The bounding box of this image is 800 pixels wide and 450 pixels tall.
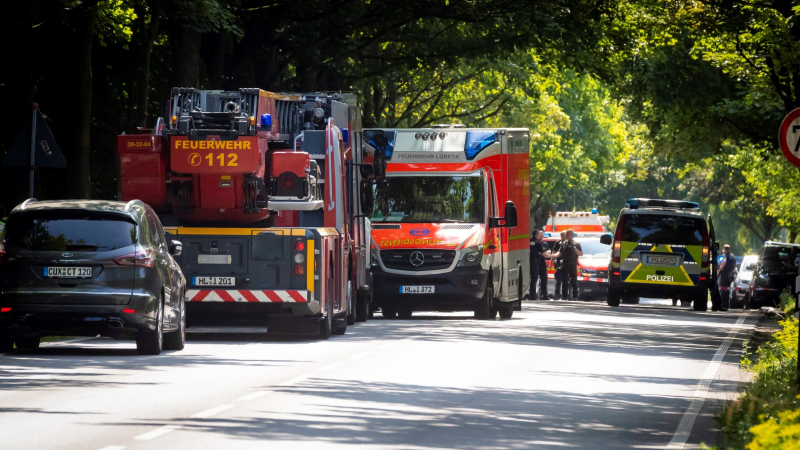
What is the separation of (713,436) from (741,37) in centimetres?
1560

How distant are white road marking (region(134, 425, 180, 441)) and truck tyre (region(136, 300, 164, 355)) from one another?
6.49m

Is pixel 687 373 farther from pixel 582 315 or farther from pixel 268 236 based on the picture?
pixel 582 315

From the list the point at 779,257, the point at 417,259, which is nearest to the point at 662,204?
the point at 779,257

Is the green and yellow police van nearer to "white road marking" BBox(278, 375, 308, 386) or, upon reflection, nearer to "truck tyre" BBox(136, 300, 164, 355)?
"truck tyre" BBox(136, 300, 164, 355)

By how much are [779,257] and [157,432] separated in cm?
3151

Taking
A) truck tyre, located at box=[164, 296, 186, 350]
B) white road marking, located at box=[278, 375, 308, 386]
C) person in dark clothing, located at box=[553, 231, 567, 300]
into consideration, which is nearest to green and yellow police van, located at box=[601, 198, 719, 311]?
person in dark clothing, located at box=[553, 231, 567, 300]

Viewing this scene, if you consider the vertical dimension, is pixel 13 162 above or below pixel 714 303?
above

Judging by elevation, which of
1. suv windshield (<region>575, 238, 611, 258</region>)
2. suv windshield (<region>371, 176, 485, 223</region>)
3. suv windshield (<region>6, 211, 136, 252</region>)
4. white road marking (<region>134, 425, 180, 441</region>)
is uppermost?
suv windshield (<region>371, 176, 485, 223</region>)

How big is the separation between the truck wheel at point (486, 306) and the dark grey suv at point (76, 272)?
1079 cm

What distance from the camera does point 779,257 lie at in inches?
1549

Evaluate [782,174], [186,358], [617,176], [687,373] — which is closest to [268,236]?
[186,358]

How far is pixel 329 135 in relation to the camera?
20438mm

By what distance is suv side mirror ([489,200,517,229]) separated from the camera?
26.0m

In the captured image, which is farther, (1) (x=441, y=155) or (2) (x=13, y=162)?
(1) (x=441, y=155)
